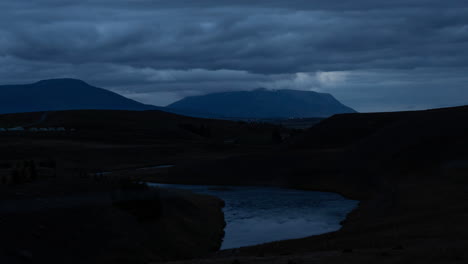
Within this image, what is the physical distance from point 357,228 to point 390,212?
1352cm

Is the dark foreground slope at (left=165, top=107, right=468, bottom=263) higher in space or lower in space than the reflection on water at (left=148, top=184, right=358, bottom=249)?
higher

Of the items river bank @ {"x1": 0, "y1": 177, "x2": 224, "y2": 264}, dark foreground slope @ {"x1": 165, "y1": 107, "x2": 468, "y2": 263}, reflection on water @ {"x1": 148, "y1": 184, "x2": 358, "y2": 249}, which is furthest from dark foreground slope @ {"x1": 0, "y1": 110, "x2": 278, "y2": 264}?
dark foreground slope @ {"x1": 165, "y1": 107, "x2": 468, "y2": 263}

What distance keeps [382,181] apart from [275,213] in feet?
94.5

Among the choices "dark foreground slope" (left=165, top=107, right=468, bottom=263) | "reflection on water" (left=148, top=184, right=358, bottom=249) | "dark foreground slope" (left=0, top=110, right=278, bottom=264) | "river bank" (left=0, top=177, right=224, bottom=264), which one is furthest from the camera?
"reflection on water" (left=148, top=184, right=358, bottom=249)

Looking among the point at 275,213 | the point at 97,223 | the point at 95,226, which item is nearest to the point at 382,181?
the point at 275,213

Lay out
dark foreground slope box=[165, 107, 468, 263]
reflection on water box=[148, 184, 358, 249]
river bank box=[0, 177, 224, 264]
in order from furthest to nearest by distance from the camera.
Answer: reflection on water box=[148, 184, 358, 249] < river bank box=[0, 177, 224, 264] < dark foreground slope box=[165, 107, 468, 263]

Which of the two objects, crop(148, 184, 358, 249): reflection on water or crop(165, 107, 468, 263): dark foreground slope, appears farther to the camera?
crop(148, 184, 358, 249): reflection on water

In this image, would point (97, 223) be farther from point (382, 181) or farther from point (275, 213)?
point (382, 181)

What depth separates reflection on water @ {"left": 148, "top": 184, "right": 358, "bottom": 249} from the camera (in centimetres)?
6344

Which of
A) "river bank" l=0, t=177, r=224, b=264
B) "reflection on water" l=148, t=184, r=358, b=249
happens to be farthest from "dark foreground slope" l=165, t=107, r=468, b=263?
"river bank" l=0, t=177, r=224, b=264

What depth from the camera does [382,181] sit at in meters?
98.4

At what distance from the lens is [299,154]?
122812 mm

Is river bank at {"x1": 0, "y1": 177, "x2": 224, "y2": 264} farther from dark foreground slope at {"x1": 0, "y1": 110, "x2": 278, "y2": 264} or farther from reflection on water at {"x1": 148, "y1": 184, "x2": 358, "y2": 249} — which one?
reflection on water at {"x1": 148, "y1": 184, "x2": 358, "y2": 249}

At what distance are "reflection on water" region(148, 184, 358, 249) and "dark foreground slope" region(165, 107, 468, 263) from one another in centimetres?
340
